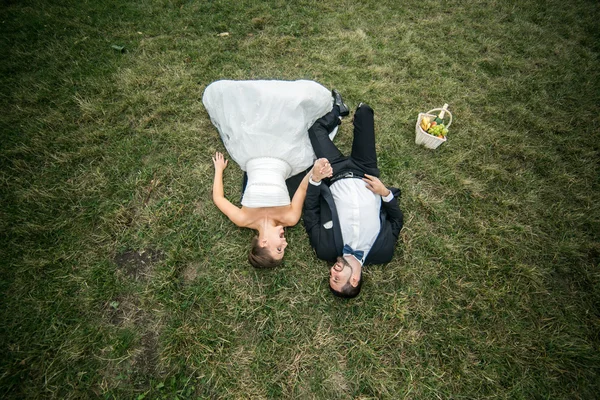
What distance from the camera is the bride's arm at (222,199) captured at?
11.6ft

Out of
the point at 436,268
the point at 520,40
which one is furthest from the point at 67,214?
the point at 520,40

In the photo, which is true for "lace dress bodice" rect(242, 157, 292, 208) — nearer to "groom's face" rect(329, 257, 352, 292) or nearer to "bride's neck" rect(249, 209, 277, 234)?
"bride's neck" rect(249, 209, 277, 234)

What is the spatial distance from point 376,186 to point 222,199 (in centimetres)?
222

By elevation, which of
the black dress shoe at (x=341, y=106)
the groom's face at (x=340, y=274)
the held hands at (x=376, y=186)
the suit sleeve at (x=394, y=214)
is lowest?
the groom's face at (x=340, y=274)

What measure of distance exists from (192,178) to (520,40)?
7623mm

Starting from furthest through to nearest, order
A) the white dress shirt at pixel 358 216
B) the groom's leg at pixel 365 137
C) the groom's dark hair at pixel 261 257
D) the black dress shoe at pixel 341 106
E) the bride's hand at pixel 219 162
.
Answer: the black dress shoe at pixel 341 106 → the bride's hand at pixel 219 162 → the groom's leg at pixel 365 137 → the white dress shirt at pixel 358 216 → the groom's dark hair at pixel 261 257

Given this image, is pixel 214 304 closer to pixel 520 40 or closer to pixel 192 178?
pixel 192 178

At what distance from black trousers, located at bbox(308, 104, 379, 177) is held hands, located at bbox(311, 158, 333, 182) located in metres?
0.37

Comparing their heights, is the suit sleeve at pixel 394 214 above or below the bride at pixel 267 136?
below

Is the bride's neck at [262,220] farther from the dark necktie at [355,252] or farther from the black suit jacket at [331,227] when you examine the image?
the dark necktie at [355,252]

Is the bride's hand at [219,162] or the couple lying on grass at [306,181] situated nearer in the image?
the couple lying on grass at [306,181]

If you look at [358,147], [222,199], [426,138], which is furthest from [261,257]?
[426,138]

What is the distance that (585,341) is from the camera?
3178 millimetres

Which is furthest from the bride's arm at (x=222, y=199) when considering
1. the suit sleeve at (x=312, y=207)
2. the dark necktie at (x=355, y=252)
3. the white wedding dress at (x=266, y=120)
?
the dark necktie at (x=355, y=252)
